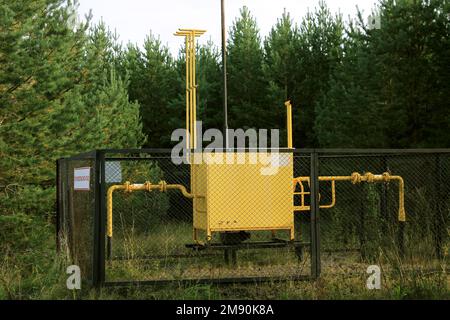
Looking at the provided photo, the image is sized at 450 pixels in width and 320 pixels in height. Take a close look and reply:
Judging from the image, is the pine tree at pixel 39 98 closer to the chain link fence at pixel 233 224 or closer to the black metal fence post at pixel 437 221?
the chain link fence at pixel 233 224

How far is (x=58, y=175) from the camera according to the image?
12133 millimetres

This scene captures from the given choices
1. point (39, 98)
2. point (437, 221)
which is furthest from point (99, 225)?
point (39, 98)

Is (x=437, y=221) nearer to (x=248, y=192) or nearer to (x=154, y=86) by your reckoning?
(x=248, y=192)

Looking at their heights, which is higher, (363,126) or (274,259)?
(363,126)

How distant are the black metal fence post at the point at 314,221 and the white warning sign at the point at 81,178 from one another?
2804mm

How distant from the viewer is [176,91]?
109 ft

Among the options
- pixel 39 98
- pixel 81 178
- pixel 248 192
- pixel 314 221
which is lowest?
pixel 314 221

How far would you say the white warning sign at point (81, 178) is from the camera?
343 inches

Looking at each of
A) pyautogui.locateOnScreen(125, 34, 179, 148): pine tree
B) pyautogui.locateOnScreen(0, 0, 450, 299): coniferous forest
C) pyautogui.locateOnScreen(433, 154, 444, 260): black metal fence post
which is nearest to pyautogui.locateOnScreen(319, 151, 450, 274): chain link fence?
pyautogui.locateOnScreen(433, 154, 444, 260): black metal fence post

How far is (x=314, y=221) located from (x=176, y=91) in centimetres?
2474

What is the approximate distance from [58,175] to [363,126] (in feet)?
45.5

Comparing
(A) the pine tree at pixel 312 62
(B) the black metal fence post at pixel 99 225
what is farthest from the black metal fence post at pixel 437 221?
(A) the pine tree at pixel 312 62
